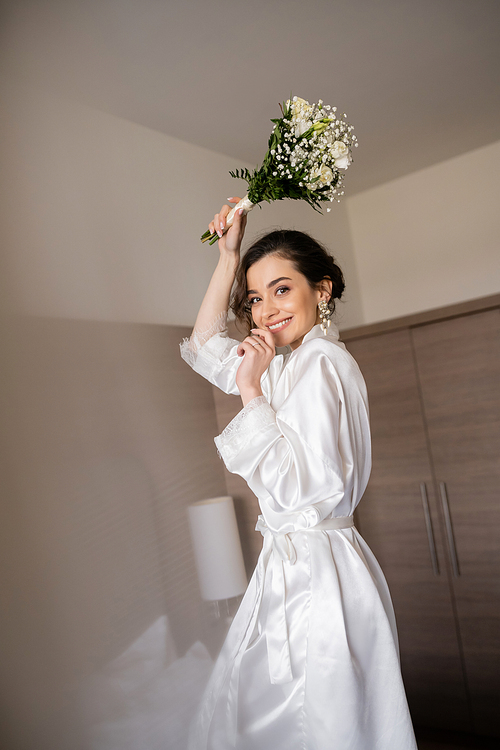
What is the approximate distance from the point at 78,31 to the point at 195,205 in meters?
0.83

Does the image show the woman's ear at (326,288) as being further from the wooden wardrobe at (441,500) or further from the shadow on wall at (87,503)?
the wooden wardrobe at (441,500)

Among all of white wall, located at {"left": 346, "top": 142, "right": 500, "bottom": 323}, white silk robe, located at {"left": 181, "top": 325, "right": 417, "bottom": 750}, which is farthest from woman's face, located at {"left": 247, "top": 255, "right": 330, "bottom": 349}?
white wall, located at {"left": 346, "top": 142, "right": 500, "bottom": 323}

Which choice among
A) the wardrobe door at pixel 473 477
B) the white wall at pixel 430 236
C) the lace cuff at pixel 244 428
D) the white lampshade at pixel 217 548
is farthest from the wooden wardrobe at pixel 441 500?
the lace cuff at pixel 244 428

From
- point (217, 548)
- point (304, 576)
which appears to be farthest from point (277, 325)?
point (217, 548)

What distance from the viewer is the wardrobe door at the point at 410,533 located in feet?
9.26

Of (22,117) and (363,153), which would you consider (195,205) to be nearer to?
(22,117)

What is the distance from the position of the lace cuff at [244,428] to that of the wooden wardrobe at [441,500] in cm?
180

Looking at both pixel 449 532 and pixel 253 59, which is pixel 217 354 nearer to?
pixel 253 59

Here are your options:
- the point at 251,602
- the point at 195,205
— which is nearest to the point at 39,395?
the point at 251,602

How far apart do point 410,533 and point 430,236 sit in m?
1.74

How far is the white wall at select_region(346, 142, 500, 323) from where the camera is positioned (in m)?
3.26

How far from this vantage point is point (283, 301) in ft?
5.31

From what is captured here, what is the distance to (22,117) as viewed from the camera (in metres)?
1.88

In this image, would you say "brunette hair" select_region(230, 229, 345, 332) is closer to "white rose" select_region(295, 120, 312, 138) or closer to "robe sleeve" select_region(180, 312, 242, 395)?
"robe sleeve" select_region(180, 312, 242, 395)
